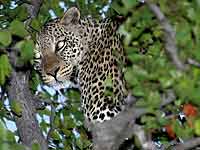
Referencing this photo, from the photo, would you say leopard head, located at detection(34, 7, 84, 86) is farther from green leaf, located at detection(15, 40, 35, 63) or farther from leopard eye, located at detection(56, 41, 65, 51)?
green leaf, located at detection(15, 40, 35, 63)

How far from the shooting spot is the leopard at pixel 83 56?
786 centimetres

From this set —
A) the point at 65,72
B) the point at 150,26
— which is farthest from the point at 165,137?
the point at 150,26

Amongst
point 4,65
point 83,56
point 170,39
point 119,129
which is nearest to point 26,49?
point 4,65

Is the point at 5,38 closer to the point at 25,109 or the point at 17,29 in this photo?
the point at 17,29

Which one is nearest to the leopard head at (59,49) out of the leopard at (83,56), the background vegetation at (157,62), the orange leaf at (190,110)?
the leopard at (83,56)

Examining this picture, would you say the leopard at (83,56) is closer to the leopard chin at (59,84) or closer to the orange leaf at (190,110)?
the leopard chin at (59,84)

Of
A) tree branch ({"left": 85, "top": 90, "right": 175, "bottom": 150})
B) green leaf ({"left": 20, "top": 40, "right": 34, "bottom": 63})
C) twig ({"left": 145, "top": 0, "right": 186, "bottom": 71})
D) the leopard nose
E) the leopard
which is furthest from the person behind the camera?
the leopard nose

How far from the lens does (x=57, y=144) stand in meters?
7.73

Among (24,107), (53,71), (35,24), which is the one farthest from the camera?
(53,71)

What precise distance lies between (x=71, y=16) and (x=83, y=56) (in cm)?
50

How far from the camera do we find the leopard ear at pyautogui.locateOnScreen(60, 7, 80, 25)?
8.38m

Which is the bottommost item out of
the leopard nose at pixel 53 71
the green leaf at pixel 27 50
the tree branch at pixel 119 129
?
the leopard nose at pixel 53 71

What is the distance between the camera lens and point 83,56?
8344 millimetres

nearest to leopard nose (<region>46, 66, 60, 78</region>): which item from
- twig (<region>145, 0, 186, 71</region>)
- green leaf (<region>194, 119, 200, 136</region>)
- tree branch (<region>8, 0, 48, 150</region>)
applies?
tree branch (<region>8, 0, 48, 150</region>)
